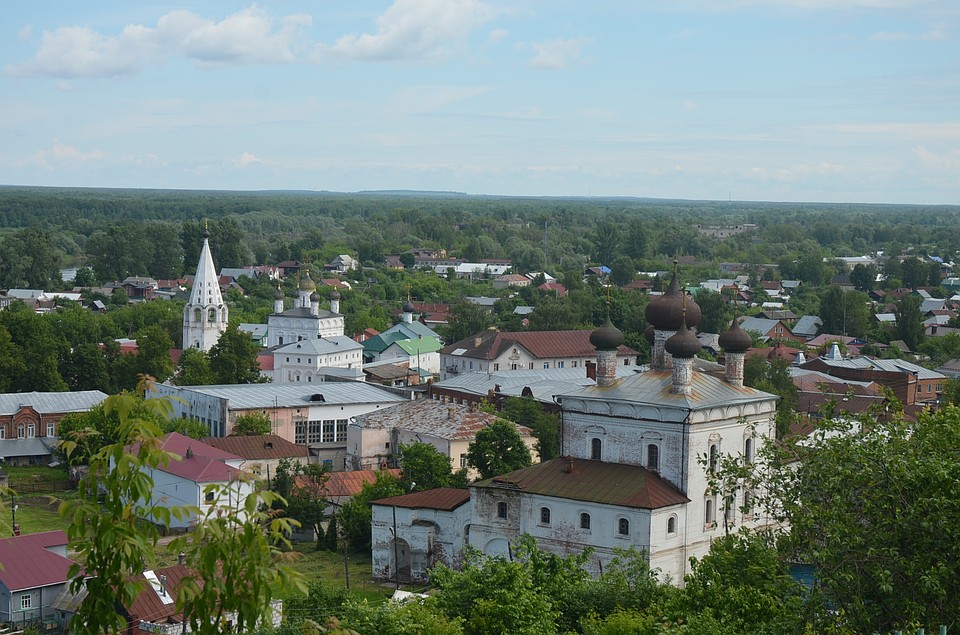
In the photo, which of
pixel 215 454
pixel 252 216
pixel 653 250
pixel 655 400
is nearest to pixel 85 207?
pixel 252 216

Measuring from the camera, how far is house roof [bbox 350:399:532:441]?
105 ft

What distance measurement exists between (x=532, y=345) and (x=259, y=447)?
19403 millimetres

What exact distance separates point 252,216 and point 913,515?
5898 inches

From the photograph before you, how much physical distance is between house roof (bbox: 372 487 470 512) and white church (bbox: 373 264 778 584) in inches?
1.6

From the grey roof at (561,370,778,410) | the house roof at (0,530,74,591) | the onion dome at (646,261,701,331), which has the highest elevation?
the onion dome at (646,261,701,331)

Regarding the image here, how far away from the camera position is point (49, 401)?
40281mm

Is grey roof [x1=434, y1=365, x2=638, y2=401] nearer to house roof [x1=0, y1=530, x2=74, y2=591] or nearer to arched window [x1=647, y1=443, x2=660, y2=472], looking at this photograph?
arched window [x1=647, y1=443, x2=660, y2=472]

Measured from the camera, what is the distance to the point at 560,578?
58.3 feet

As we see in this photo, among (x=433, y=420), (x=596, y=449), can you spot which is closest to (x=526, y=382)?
(x=433, y=420)

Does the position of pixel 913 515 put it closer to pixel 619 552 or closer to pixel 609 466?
pixel 619 552

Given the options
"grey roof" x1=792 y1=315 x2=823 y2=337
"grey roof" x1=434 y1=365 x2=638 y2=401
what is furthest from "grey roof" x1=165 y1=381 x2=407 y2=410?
"grey roof" x1=792 y1=315 x2=823 y2=337

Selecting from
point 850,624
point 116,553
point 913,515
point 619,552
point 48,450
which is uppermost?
point 116,553

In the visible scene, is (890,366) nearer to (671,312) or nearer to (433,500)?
(671,312)

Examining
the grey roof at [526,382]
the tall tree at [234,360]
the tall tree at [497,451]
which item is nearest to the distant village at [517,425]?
the grey roof at [526,382]
